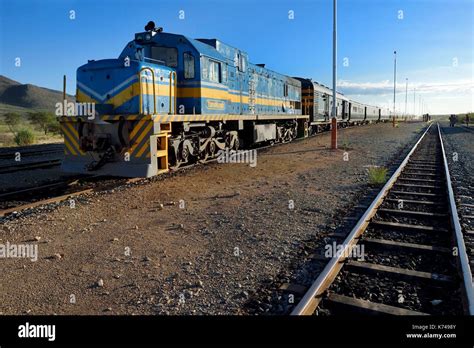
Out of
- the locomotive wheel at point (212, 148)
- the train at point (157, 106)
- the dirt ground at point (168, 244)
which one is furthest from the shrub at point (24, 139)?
the dirt ground at point (168, 244)

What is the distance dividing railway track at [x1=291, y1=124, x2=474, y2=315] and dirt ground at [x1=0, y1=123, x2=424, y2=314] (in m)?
0.55

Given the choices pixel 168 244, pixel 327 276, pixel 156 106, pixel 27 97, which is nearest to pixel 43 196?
pixel 156 106

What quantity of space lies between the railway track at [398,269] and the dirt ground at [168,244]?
55 centimetres

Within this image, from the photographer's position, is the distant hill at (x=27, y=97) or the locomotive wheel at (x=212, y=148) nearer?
the locomotive wheel at (x=212, y=148)

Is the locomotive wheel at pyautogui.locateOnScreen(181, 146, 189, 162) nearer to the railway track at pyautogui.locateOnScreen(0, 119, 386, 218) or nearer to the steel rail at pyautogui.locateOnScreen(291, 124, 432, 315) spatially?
the railway track at pyautogui.locateOnScreen(0, 119, 386, 218)

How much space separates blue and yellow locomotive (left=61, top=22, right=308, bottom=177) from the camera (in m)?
8.34

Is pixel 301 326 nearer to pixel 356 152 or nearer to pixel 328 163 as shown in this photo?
pixel 328 163

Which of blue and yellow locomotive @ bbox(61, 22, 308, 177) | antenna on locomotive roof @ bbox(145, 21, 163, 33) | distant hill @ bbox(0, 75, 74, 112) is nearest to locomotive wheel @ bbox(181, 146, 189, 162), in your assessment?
blue and yellow locomotive @ bbox(61, 22, 308, 177)

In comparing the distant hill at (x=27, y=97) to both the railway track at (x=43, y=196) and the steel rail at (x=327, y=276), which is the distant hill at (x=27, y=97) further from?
the steel rail at (x=327, y=276)

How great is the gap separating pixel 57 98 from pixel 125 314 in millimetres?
144157

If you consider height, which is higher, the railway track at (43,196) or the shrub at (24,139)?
the shrub at (24,139)

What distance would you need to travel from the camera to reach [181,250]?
4531 millimetres

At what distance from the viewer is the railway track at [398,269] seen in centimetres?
308

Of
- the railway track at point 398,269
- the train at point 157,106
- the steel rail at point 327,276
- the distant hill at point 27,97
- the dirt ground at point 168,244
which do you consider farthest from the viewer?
the distant hill at point 27,97
